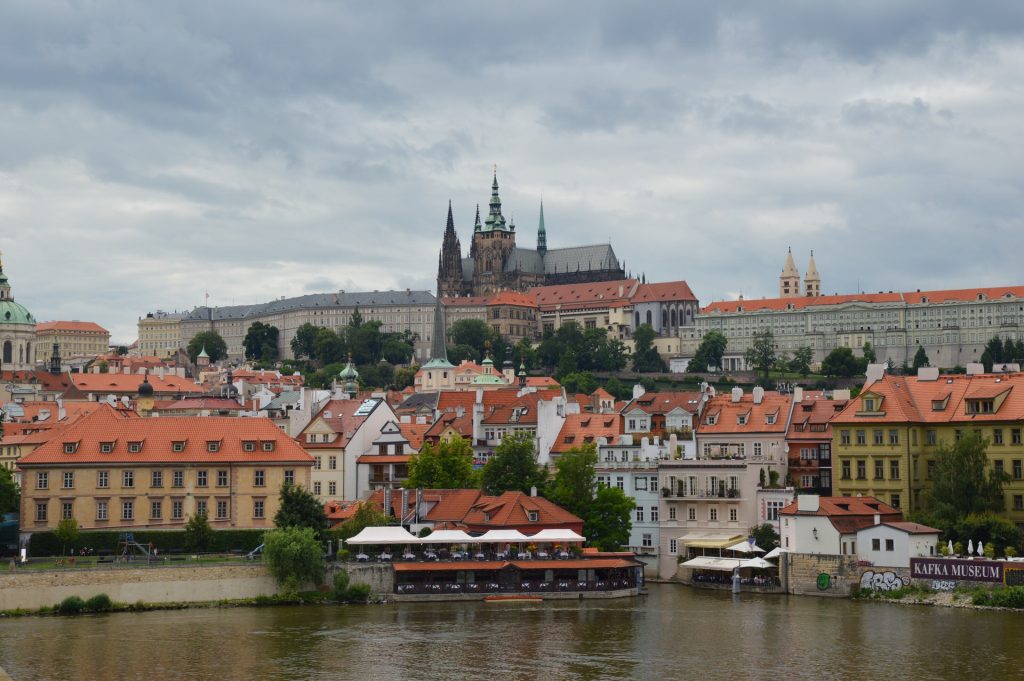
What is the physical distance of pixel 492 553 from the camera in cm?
7050

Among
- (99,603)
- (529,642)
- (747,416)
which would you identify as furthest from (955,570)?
(99,603)

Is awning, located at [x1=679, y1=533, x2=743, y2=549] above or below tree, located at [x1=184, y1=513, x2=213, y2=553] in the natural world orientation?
below

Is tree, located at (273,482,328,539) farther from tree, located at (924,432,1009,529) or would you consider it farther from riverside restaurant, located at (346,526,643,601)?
tree, located at (924,432,1009,529)

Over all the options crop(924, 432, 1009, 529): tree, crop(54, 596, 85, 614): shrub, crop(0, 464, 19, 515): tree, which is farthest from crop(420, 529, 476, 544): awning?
crop(924, 432, 1009, 529): tree

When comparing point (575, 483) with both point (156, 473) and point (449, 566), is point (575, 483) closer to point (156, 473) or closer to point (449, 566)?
point (449, 566)

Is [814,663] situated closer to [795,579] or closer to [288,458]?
[795,579]

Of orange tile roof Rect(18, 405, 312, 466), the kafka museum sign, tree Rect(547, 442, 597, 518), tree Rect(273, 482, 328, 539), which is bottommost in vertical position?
the kafka museum sign

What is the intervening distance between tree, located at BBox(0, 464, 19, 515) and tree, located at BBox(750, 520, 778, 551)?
3654cm

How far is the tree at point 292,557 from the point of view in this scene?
66.0m

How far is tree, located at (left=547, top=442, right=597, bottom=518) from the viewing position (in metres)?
77.6

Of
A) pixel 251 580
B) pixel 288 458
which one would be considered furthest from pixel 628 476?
pixel 251 580

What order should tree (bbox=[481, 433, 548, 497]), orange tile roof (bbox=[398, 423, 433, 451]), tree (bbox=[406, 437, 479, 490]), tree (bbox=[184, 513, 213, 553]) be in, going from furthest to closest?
orange tile roof (bbox=[398, 423, 433, 451]) < tree (bbox=[406, 437, 479, 490]) < tree (bbox=[481, 433, 548, 497]) < tree (bbox=[184, 513, 213, 553])

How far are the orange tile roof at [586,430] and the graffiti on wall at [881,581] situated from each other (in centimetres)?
2234

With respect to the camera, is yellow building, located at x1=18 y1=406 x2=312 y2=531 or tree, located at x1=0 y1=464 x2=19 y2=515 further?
tree, located at x1=0 y1=464 x2=19 y2=515
